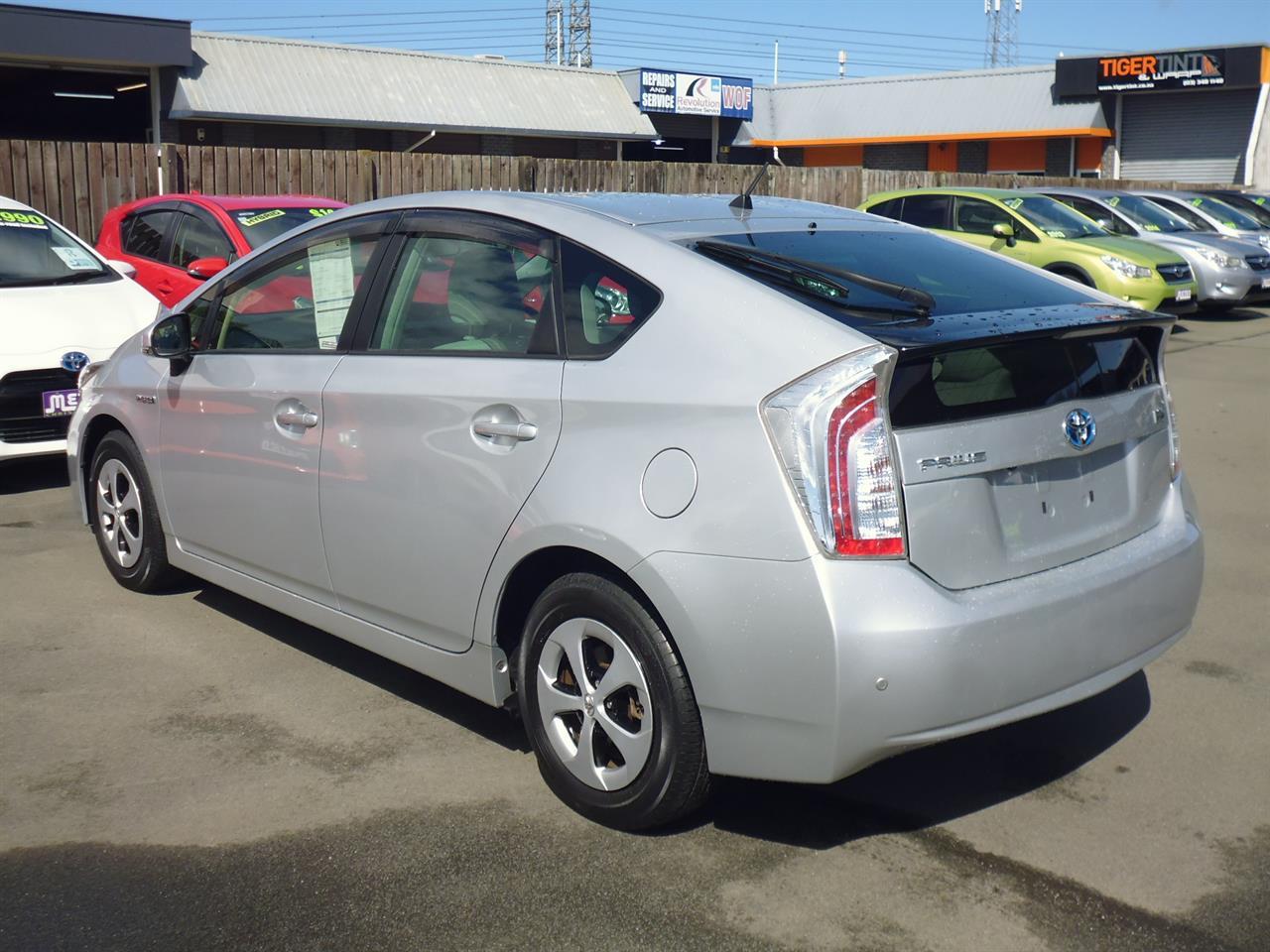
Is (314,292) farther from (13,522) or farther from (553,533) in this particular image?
(13,522)

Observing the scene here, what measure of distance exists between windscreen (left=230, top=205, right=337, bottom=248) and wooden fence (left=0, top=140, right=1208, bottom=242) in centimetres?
239

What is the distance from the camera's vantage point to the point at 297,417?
4488 millimetres

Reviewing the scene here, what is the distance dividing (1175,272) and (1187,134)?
3004 cm

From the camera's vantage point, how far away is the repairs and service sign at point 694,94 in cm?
4203

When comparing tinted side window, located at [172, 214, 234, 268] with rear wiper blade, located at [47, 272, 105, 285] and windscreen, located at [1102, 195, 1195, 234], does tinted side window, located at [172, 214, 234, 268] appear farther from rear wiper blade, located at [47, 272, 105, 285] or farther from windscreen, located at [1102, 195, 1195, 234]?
windscreen, located at [1102, 195, 1195, 234]

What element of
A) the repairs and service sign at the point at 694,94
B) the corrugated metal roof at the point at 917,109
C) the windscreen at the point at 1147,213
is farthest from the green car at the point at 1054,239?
the corrugated metal roof at the point at 917,109

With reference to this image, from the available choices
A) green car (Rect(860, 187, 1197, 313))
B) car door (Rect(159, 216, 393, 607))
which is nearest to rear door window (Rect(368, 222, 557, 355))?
car door (Rect(159, 216, 393, 607))

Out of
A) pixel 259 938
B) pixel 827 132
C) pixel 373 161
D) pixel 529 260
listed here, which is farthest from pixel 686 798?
pixel 827 132

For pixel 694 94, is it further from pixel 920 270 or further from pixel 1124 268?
pixel 920 270

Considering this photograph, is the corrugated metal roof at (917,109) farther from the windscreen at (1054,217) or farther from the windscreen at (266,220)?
the windscreen at (266,220)

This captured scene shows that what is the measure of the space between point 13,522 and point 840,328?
Result: 5371 mm

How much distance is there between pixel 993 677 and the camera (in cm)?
326

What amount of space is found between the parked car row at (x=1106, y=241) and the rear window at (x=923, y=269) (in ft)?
35.1

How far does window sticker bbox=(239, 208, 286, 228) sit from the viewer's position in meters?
10.7
